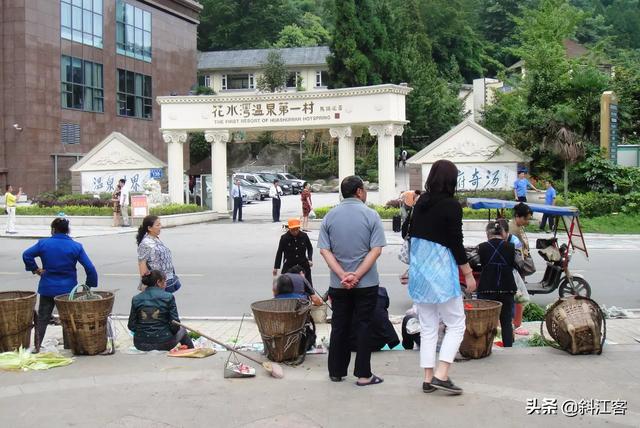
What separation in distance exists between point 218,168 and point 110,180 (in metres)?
4.95

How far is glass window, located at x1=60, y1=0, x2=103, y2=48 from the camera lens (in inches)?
1666

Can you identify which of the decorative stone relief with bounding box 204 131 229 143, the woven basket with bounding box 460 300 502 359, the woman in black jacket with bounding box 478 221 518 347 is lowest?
the woven basket with bounding box 460 300 502 359

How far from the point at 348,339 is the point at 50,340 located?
408cm

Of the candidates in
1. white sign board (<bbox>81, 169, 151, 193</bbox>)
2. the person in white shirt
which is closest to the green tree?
white sign board (<bbox>81, 169, 151, 193</bbox>)

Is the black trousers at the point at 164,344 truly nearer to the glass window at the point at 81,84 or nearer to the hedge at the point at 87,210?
the hedge at the point at 87,210

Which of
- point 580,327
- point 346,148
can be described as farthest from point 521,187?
point 580,327

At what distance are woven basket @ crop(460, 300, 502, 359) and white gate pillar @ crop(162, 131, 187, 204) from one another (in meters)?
22.8

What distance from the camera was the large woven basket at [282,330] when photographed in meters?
6.73

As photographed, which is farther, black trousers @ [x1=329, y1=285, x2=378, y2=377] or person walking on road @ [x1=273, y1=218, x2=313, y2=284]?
person walking on road @ [x1=273, y1=218, x2=313, y2=284]

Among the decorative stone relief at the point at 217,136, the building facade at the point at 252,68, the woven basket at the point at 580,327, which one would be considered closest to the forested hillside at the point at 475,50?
the building facade at the point at 252,68

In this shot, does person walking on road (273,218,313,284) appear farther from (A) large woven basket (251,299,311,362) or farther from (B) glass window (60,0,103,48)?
(B) glass window (60,0,103,48)

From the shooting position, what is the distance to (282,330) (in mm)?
6750

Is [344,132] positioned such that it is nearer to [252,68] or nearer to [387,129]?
[387,129]

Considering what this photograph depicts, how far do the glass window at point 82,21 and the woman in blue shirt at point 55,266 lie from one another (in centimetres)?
3757
